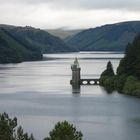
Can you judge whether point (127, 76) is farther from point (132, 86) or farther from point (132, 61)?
point (132, 86)

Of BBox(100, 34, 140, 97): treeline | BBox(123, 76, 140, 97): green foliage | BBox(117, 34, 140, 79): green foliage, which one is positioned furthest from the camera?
BBox(117, 34, 140, 79): green foliage

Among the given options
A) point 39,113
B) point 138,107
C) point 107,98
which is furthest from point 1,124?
point 107,98

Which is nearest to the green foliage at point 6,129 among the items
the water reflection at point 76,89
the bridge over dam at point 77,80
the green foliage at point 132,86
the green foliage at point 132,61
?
the green foliage at point 132,86

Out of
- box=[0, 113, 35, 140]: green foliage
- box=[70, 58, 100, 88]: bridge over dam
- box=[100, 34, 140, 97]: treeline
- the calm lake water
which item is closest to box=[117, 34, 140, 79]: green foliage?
box=[100, 34, 140, 97]: treeline

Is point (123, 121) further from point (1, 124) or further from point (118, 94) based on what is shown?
point (1, 124)

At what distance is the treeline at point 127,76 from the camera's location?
108m

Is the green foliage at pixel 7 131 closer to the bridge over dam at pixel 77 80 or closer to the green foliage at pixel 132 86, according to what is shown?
the green foliage at pixel 132 86

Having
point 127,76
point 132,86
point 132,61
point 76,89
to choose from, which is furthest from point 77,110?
point 132,61

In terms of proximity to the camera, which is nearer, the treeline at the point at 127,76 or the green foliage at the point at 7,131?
the green foliage at the point at 7,131

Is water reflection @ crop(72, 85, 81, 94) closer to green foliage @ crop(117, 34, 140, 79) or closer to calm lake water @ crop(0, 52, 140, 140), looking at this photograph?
calm lake water @ crop(0, 52, 140, 140)

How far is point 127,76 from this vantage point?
117m

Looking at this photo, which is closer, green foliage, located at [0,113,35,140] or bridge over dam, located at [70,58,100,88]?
green foliage, located at [0,113,35,140]

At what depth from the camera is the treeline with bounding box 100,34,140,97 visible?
4264 inches

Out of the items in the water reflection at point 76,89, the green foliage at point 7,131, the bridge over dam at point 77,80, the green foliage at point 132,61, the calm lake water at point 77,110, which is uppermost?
the green foliage at point 132,61
